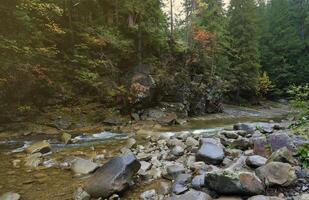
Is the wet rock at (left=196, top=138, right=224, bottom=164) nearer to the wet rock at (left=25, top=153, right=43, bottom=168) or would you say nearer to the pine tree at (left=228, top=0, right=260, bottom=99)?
the wet rock at (left=25, top=153, right=43, bottom=168)

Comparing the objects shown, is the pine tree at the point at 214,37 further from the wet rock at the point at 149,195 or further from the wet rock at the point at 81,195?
the wet rock at the point at 81,195

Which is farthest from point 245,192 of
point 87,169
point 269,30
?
point 269,30

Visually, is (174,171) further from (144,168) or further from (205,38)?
(205,38)

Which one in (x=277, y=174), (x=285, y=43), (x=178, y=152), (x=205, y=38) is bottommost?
(x=178, y=152)

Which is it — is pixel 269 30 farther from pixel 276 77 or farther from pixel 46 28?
pixel 46 28

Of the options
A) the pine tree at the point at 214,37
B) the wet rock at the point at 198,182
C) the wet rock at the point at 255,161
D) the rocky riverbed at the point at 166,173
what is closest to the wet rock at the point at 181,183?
the rocky riverbed at the point at 166,173

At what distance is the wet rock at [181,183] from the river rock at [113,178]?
2.98 ft

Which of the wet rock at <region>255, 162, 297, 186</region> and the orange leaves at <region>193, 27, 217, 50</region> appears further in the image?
the orange leaves at <region>193, 27, 217, 50</region>

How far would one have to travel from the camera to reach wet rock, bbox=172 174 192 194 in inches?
210

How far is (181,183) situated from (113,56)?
1314 centimetres

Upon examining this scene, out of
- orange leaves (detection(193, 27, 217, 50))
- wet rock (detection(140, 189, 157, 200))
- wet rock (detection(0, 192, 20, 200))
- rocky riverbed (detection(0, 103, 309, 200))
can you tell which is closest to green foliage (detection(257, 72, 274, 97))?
orange leaves (detection(193, 27, 217, 50))

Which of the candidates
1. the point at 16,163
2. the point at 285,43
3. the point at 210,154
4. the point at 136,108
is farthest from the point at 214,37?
the point at 16,163

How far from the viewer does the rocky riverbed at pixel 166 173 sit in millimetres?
4891

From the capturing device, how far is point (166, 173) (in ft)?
20.9
